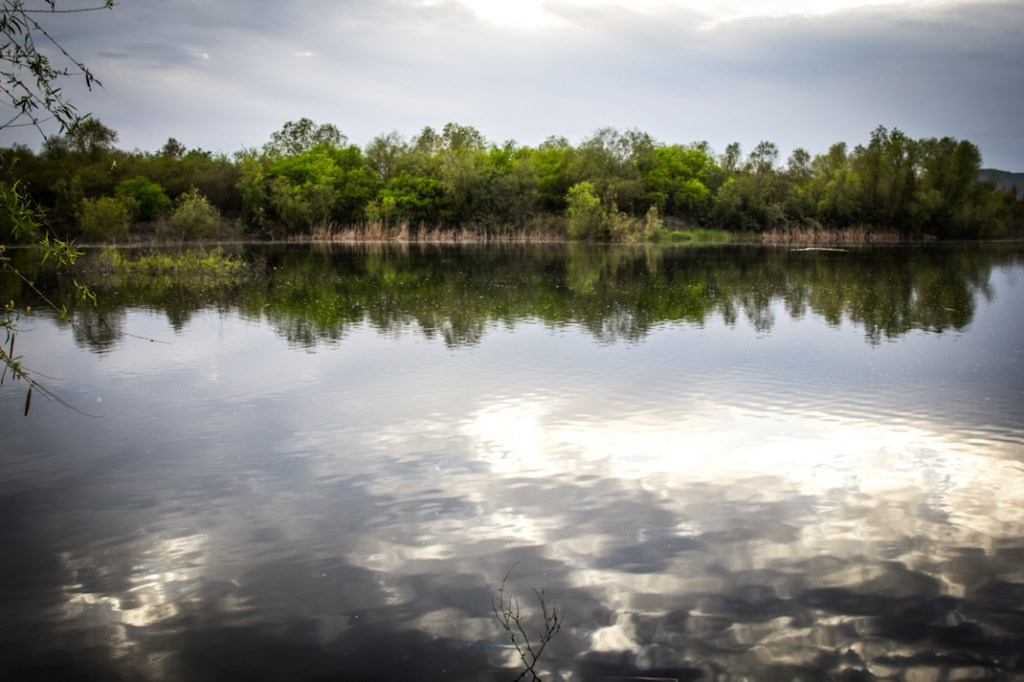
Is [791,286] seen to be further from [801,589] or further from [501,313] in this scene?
[801,589]

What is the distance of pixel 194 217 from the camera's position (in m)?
56.8

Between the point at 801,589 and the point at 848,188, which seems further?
the point at 848,188

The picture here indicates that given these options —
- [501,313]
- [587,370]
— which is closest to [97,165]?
[501,313]

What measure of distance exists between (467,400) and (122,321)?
1283cm

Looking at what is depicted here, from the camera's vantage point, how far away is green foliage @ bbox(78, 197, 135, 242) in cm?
5503

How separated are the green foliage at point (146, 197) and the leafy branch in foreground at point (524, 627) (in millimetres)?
69678

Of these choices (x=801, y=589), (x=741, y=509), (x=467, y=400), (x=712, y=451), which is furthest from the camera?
(x=467, y=400)

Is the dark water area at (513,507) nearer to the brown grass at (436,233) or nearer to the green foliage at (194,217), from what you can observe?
the green foliage at (194,217)

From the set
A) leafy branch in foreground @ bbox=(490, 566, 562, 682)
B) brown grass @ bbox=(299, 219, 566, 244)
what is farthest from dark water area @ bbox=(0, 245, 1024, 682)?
brown grass @ bbox=(299, 219, 566, 244)

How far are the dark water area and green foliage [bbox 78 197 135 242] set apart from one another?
43045mm

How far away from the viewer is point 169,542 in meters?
6.93

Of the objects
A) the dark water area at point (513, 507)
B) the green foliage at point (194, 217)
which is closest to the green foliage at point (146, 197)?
the green foliage at point (194, 217)

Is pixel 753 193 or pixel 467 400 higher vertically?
pixel 753 193

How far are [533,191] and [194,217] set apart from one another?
112ft
